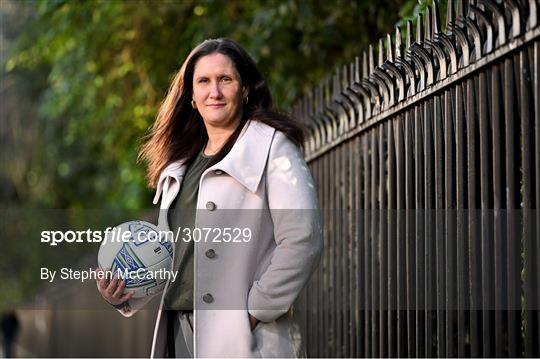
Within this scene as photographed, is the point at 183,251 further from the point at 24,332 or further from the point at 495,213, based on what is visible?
the point at 24,332

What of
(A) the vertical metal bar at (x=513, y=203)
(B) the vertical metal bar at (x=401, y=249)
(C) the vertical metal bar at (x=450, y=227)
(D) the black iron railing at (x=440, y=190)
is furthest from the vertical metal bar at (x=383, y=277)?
(A) the vertical metal bar at (x=513, y=203)

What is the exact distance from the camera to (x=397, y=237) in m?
5.22

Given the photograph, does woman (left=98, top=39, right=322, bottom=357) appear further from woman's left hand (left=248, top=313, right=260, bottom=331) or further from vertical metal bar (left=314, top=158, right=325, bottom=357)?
vertical metal bar (left=314, top=158, right=325, bottom=357)

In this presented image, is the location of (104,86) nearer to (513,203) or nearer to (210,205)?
(210,205)

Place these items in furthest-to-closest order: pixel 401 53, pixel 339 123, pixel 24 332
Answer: pixel 24 332, pixel 339 123, pixel 401 53

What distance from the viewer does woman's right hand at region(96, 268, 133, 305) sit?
4.60 metres

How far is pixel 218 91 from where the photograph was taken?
465 centimetres

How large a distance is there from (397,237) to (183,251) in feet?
3.55

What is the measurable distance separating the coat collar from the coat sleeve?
0.31 feet

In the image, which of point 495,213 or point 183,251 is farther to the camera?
point 183,251

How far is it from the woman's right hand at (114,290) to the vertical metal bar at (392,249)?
1.26 metres

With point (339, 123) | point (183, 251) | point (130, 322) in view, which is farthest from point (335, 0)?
point (130, 322)

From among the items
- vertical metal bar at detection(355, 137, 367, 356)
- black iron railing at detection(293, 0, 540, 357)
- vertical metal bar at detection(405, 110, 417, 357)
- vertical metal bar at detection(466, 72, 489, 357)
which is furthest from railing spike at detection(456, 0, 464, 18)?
vertical metal bar at detection(355, 137, 367, 356)

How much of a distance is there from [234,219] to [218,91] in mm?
507
